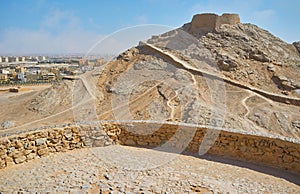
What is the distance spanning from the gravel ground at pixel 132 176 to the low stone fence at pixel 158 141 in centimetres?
26

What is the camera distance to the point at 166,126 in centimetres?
631

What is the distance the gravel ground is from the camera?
14.2 ft

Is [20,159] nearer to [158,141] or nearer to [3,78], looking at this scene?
[158,141]

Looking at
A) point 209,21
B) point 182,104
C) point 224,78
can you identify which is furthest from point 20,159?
point 209,21

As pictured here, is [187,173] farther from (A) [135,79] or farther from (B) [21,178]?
(A) [135,79]

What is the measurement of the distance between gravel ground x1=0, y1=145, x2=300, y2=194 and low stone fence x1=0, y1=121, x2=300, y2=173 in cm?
26

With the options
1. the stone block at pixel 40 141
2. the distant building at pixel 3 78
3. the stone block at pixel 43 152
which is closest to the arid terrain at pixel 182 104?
the stone block at pixel 43 152

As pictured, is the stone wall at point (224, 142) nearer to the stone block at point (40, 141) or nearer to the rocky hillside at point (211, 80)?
the stone block at point (40, 141)

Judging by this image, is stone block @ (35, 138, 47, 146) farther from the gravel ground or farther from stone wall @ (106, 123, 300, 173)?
stone wall @ (106, 123, 300, 173)

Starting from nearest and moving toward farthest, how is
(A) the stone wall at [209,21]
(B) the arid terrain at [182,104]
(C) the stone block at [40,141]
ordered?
1. (B) the arid terrain at [182,104]
2. (C) the stone block at [40,141]
3. (A) the stone wall at [209,21]

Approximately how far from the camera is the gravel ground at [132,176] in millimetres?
4316

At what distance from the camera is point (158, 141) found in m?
6.39

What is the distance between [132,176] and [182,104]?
8.55m

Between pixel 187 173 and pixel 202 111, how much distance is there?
7.09 meters
